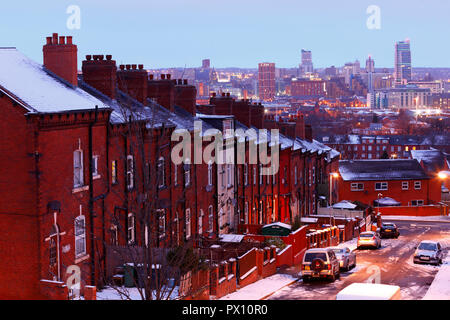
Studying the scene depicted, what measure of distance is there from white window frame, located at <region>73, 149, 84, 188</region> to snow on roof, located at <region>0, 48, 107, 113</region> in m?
1.85

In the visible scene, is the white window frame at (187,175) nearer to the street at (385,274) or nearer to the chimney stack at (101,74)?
the chimney stack at (101,74)

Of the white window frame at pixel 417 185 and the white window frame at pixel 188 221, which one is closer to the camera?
the white window frame at pixel 188 221

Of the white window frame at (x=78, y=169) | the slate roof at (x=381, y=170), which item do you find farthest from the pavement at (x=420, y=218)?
the white window frame at (x=78, y=169)

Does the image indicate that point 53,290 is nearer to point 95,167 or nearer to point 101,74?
point 95,167

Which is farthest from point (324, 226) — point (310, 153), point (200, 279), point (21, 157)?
point (21, 157)

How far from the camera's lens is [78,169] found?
28609 mm

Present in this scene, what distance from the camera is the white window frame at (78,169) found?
28250mm

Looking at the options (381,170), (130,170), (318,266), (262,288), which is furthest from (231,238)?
(381,170)

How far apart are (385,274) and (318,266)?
5.38 metres

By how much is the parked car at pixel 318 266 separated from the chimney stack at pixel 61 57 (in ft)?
47.5

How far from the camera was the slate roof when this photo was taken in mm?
94625
